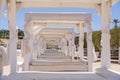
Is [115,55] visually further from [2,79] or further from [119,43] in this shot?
[2,79]

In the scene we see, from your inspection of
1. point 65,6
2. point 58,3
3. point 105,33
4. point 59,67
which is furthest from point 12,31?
point 59,67

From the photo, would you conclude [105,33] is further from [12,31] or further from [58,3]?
[12,31]

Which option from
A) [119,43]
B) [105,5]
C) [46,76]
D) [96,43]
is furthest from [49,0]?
[96,43]

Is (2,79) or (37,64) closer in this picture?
(2,79)

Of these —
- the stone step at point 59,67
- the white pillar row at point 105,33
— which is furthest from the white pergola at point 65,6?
the stone step at point 59,67

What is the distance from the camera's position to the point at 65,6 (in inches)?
318

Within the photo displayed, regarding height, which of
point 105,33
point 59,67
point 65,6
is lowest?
point 59,67

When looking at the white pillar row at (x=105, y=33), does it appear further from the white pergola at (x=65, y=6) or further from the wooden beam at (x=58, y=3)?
the wooden beam at (x=58, y=3)

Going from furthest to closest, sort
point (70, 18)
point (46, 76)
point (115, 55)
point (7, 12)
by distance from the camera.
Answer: point (115, 55)
point (70, 18)
point (7, 12)
point (46, 76)

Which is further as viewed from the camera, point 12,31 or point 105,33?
point 105,33

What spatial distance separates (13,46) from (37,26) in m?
4.31

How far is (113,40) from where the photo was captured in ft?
84.6

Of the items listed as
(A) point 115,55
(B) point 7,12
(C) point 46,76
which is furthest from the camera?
(A) point 115,55

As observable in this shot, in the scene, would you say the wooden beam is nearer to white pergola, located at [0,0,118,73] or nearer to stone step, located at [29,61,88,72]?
white pergola, located at [0,0,118,73]
